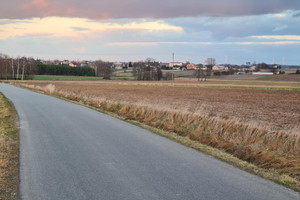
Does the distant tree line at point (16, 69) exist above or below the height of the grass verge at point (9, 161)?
above

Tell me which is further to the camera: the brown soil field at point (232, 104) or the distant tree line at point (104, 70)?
the distant tree line at point (104, 70)

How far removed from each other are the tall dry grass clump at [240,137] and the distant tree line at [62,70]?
146711 millimetres

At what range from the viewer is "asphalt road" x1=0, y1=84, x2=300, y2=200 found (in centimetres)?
588

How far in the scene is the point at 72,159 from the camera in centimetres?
838

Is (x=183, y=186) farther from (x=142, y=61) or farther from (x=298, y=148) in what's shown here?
(x=142, y=61)

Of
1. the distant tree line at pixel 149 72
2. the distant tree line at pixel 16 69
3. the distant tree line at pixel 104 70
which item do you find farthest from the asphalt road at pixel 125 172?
the distant tree line at pixel 104 70

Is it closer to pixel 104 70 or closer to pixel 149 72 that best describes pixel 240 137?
pixel 149 72

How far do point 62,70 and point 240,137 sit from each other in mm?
154831

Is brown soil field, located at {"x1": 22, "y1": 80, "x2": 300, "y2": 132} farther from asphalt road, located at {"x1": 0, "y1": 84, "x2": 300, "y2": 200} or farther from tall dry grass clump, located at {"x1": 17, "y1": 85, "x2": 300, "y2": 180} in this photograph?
asphalt road, located at {"x1": 0, "y1": 84, "x2": 300, "y2": 200}

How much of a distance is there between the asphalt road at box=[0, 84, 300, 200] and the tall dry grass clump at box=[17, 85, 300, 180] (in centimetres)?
119

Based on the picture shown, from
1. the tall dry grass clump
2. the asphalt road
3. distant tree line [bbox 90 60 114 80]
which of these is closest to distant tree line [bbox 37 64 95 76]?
distant tree line [bbox 90 60 114 80]

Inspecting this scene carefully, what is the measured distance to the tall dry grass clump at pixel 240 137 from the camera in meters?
8.61

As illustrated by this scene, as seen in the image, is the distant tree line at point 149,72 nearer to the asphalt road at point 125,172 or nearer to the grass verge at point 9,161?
the grass verge at point 9,161

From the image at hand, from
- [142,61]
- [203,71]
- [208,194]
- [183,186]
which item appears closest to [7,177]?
[183,186]
